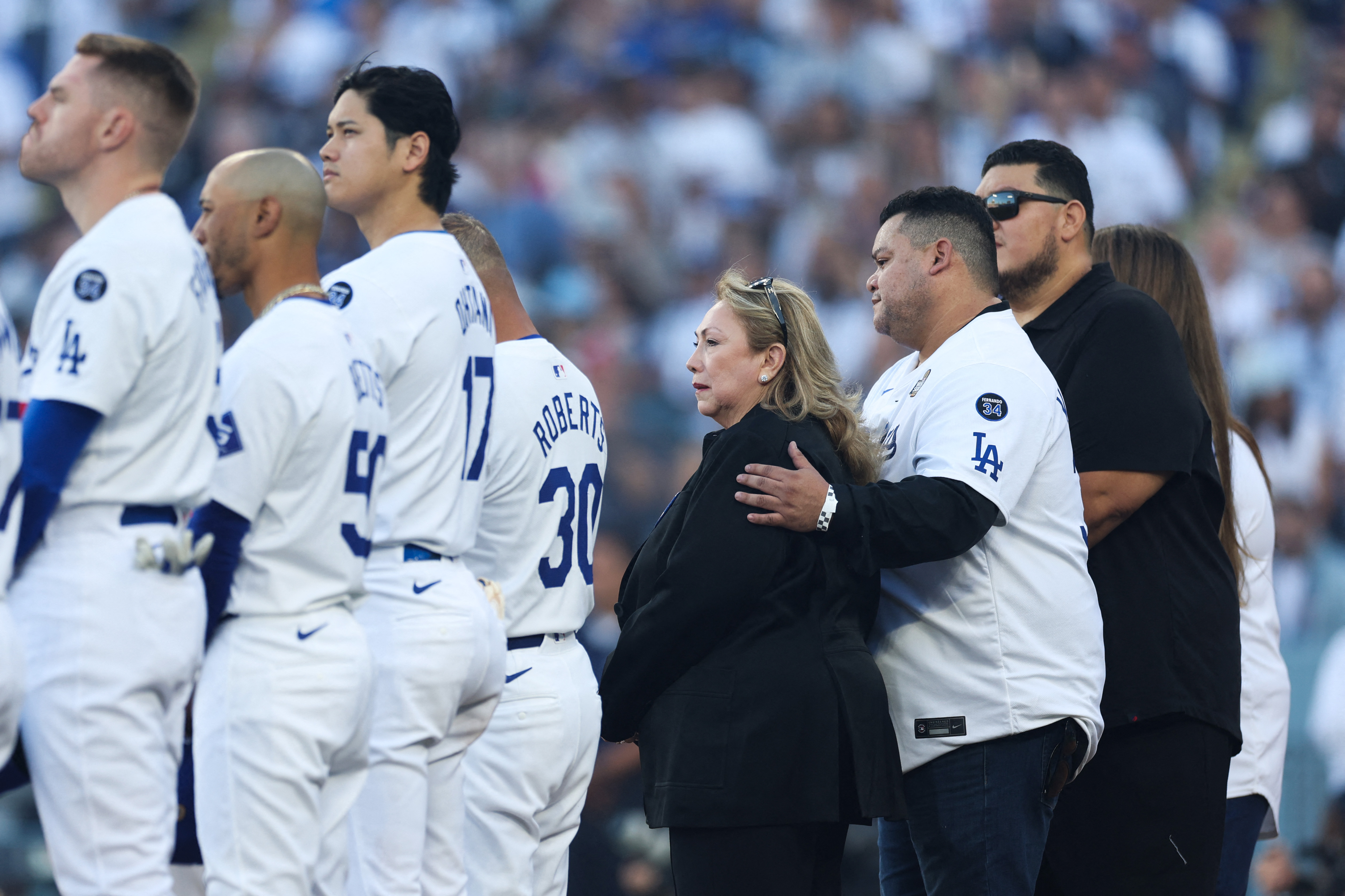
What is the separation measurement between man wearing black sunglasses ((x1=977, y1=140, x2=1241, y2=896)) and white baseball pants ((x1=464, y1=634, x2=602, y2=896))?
1356 mm

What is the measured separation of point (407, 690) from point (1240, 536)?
2.70 m

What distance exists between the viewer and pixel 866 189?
9.27 metres

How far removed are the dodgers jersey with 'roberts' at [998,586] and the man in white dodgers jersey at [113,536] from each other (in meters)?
1.73

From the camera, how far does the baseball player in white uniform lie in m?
2.45

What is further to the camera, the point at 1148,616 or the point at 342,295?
the point at 1148,616

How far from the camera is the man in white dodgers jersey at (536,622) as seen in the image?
3789mm

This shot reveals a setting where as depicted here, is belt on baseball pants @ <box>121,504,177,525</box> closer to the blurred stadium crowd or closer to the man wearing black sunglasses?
the man wearing black sunglasses

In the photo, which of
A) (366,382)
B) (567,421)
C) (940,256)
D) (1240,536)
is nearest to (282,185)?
(366,382)

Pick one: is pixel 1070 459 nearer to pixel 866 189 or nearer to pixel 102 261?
pixel 102 261

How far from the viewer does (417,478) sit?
3.28m

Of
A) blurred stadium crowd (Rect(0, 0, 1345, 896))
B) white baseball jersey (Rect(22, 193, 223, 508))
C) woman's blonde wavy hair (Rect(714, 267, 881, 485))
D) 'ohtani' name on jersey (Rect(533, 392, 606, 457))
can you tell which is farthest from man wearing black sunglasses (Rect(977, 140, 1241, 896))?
blurred stadium crowd (Rect(0, 0, 1345, 896))

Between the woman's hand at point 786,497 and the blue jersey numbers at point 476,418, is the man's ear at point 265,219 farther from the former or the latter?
the woman's hand at point 786,497

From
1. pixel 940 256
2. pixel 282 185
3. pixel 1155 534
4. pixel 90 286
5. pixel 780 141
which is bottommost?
pixel 1155 534

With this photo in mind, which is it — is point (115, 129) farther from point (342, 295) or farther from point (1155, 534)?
point (1155, 534)
